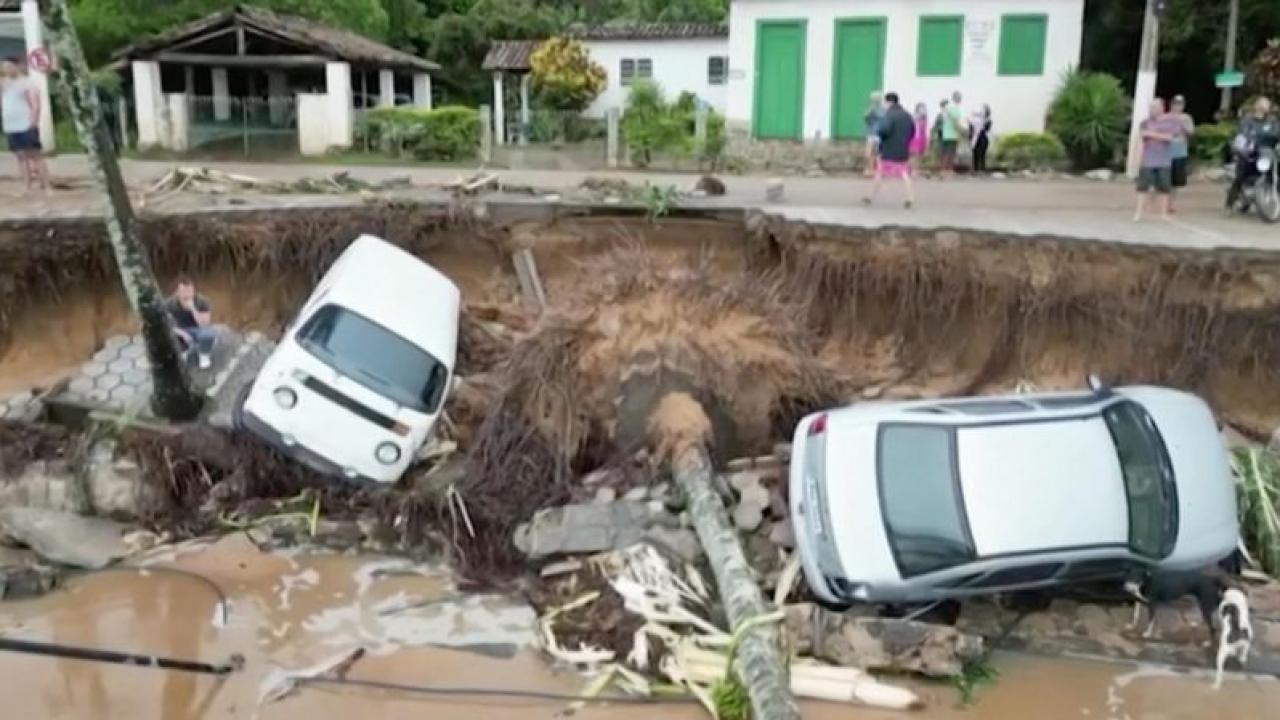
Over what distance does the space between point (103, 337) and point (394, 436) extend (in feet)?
21.4

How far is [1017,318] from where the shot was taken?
15.1 metres

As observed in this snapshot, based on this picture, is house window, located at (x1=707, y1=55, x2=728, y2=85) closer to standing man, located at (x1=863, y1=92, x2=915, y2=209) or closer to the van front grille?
standing man, located at (x1=863, y1=92, x2=915, y2=209)

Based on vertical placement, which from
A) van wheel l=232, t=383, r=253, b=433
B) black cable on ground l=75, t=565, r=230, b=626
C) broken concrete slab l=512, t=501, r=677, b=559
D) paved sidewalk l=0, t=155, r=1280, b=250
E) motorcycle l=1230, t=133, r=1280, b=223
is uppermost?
motorcycle l=1230, t=133, r=1280, b=223

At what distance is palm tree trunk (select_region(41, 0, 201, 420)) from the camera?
1156 cm

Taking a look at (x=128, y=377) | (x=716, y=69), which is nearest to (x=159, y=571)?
(x=128, y=377)

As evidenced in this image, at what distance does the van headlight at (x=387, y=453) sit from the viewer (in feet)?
40.0

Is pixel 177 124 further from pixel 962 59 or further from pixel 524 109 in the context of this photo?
pixel 962 59

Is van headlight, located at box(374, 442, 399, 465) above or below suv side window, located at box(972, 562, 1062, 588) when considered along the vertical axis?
above

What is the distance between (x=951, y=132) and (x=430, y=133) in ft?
42.5

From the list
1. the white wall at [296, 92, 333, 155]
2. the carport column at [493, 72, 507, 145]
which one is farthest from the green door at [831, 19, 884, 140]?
the white wall at [296, 92, 333, 155]

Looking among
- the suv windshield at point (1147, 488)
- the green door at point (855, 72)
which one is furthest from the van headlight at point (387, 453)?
the green door at point (855, 72)

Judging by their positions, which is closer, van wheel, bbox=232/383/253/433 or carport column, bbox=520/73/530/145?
van wheel, bbox=232/383/253/433

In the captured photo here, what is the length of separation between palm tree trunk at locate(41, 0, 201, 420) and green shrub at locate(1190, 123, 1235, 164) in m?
22.6

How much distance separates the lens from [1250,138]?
16.4 m
